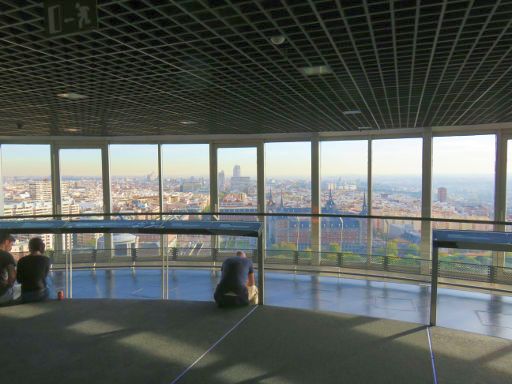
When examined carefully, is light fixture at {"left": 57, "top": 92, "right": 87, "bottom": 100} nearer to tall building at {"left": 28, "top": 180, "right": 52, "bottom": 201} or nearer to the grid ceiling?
the grid ceiling

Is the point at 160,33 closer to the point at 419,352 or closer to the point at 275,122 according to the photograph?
the point at 419,352

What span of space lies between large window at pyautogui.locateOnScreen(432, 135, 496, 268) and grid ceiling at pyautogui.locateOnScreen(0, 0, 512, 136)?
80.1 inches

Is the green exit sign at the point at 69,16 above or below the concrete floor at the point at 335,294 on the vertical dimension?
above

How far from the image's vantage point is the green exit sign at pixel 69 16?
1852 millimetres

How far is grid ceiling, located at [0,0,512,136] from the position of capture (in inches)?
78.5

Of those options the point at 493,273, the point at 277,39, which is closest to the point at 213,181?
the point at 493,273

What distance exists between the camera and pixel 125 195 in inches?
357

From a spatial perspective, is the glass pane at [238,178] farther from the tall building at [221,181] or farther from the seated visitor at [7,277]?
the seated visitor at [7,277]

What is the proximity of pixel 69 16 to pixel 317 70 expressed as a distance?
1941 millimetres

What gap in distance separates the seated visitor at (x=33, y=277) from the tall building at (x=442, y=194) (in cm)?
711

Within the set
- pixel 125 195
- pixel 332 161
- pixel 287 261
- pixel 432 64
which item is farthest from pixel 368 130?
pixel 125 195

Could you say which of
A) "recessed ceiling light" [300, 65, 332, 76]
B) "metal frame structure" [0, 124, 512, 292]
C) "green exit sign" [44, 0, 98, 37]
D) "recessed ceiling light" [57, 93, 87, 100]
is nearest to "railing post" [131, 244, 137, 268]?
"metal frame structure" [0, 124, 512, 292]

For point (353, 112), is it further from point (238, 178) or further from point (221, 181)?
point (221, 181)

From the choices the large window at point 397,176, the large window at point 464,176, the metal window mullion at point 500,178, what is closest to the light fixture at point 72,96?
the large window at point 397,176
